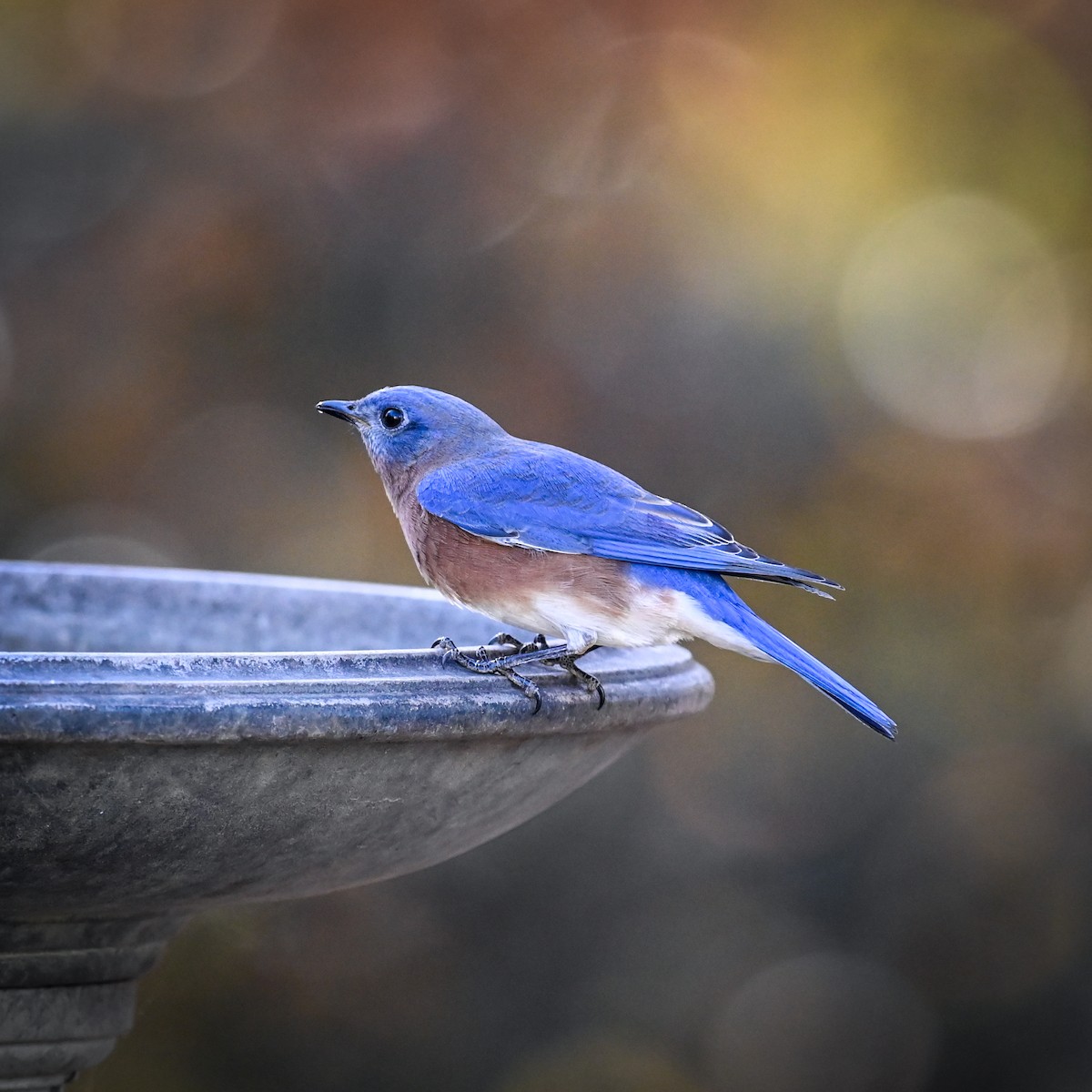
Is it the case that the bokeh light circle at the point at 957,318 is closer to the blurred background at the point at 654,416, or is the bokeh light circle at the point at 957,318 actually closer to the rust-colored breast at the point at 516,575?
the blurred background at the point at 654,416

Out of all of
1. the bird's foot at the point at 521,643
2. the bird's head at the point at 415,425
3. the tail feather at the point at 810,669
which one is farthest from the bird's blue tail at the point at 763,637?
the bird's head at the point at 415,425

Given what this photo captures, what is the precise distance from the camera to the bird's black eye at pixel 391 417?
283cm

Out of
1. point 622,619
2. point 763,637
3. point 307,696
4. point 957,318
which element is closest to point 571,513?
point 622,619

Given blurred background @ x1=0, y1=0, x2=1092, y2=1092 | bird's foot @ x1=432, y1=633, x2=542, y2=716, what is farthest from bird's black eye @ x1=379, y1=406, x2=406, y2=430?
blurred background @ x1=0, y1=0, x2=1092, y2=1092

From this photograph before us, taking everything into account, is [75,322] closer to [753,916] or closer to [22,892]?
[753,916]

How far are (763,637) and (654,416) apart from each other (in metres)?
2.83

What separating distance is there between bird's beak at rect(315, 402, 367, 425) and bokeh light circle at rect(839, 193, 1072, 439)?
2.67m

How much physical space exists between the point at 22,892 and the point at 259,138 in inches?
154

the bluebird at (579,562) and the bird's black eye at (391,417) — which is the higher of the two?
the bird's black eye at (391,417)

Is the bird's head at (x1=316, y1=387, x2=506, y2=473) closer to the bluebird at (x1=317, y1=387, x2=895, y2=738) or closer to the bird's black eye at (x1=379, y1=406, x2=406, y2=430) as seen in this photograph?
the bird's black eye at (x1=379, y1=406, x2=406, y2=430)

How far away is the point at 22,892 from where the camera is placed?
5.87 feet

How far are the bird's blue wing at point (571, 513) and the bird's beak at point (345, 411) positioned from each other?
270 mm

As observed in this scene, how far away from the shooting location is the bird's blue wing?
8.04 ft

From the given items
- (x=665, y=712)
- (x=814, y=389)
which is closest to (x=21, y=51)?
(x=814, y=389)
